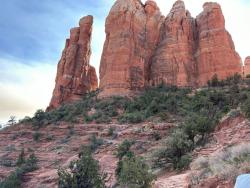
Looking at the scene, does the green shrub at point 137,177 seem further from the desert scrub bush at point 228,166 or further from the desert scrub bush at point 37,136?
the desert scrub bush at point 37,136

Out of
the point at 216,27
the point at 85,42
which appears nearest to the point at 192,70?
the point at 216,27

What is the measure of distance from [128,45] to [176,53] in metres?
6.86

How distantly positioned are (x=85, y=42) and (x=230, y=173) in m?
53.3

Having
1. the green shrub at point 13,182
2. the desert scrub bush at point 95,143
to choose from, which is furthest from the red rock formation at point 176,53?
the green shrub at point 13,182

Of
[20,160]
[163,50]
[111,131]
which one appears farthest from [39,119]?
[163,50]

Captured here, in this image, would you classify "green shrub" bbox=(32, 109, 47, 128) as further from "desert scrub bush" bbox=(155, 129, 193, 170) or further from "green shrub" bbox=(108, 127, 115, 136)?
"desert scrub bush" bbox=(155, 129, 193, 170)

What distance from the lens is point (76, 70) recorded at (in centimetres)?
5853

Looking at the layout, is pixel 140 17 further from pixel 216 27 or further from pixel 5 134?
pixel 5 134

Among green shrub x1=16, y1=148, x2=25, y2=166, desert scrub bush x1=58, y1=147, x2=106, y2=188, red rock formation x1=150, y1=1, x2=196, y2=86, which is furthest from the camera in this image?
red rock formation x1=150, y1=1, x2=196, y2=86

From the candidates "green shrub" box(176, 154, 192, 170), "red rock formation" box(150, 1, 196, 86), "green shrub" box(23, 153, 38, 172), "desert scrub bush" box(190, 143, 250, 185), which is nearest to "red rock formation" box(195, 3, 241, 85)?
"red rock formation" box(150, 1, 196, 86)

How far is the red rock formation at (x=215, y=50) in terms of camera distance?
4906 cm

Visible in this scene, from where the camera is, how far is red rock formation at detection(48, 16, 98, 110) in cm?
5681

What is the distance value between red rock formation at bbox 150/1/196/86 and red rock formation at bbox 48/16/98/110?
39.9 feet

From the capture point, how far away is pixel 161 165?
1842 centimetres
